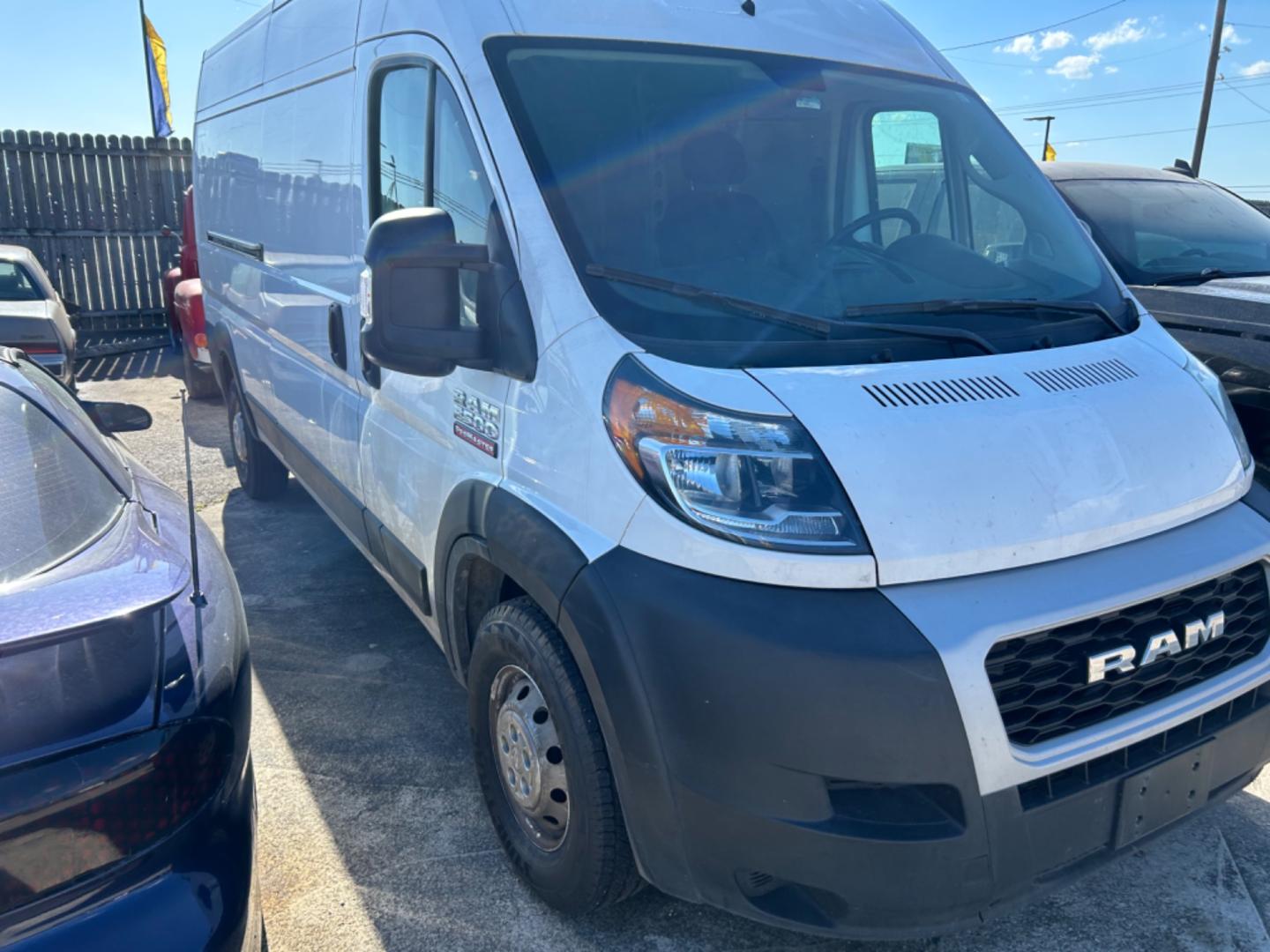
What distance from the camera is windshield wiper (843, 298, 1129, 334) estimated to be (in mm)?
2531

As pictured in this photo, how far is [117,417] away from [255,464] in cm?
291

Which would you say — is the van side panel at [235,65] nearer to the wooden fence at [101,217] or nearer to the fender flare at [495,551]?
the fender flare at [495,551]

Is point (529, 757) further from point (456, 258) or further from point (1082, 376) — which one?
point (1082, 376)

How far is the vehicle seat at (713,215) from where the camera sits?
2.58 m

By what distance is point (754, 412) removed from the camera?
2098mm

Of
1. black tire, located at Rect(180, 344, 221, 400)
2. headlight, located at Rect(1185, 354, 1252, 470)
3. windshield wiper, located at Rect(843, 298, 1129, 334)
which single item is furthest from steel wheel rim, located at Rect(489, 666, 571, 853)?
black tire, located at Rect(180, 344, 221, 400)

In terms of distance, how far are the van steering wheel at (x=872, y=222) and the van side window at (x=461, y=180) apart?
933mm

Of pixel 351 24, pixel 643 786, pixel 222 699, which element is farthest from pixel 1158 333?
pixel 351 24

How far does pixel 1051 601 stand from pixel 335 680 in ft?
9.37

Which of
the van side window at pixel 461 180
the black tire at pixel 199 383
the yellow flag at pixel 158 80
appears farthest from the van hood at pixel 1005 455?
the yellow flag at pixel 158 80

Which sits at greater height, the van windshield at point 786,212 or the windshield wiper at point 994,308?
the van windshield at point 786,212

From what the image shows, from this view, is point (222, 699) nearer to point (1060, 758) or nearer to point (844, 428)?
point (844, 428)

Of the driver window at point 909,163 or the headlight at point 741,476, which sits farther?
the driver window at point 909,163

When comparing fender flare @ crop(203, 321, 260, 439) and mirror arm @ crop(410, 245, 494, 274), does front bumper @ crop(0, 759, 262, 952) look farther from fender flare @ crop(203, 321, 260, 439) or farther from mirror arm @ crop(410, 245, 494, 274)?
fender flare @ crop(203, 321, 260, 439)
